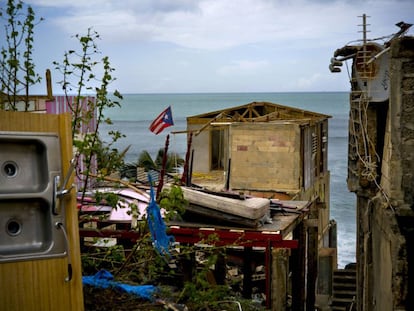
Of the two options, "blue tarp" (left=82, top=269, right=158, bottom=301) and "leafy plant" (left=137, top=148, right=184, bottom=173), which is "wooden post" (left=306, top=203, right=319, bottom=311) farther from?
"leafy plant" (left=137, top=148, right=184, bottom=173)

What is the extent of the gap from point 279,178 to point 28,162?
19.4 meters

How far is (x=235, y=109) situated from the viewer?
25.8 meters

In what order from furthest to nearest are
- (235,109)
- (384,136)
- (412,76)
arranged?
1. (235,109)
2. (384,136)
3. (412,76)

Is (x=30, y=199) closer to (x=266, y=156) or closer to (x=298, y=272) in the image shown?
(x=298, y=272)

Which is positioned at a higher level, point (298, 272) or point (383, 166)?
point (383, 166)

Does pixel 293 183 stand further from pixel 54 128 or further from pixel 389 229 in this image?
pixel 54 128

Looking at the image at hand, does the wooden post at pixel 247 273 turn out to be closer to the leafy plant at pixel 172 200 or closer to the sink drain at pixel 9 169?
the leafy plant at pixel 172 200

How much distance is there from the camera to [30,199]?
3.25 m

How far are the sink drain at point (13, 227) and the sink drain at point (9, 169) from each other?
259mm

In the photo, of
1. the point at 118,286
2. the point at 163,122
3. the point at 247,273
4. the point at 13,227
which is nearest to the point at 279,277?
the point at 247,273

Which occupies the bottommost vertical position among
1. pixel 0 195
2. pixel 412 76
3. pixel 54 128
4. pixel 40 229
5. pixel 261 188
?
pixel 261 188

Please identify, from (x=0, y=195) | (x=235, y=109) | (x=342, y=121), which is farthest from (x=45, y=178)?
(x=342, y=121)

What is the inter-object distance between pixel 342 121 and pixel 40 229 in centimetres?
13250

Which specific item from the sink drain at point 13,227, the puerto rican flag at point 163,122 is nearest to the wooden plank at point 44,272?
the sink drain at point 13,227
